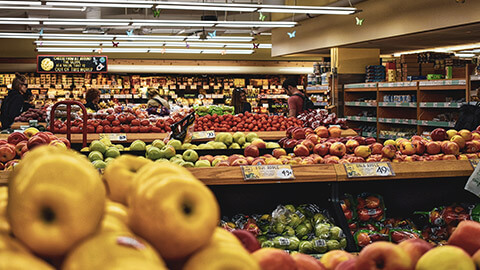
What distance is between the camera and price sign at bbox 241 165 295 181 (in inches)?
105

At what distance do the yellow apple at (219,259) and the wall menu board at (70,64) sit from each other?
617 inches

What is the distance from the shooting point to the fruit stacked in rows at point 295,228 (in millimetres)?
2590

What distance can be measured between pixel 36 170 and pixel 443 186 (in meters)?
2.78

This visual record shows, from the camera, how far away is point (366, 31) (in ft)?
33.9

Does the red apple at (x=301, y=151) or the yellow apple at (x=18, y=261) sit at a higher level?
the yellow apple at (x=18, y=261)

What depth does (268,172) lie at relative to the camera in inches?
106

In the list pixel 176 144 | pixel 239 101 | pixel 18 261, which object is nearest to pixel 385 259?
pixel 18 261

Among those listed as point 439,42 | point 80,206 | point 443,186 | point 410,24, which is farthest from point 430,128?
point 80,206

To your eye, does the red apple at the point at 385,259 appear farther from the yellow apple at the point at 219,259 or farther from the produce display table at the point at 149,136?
the produce display table at the point at 149,136

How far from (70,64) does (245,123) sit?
416 inches

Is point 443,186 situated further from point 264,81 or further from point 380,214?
point 264,81

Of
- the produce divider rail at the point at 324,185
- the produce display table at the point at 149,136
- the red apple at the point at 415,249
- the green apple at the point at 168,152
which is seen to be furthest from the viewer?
the produce display table at the point at 149,136

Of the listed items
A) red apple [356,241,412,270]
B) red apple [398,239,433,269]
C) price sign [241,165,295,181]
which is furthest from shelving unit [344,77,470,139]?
red apple [356,241,412,270]

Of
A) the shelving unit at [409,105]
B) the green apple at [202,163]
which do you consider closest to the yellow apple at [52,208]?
the green apple at [202,163]
